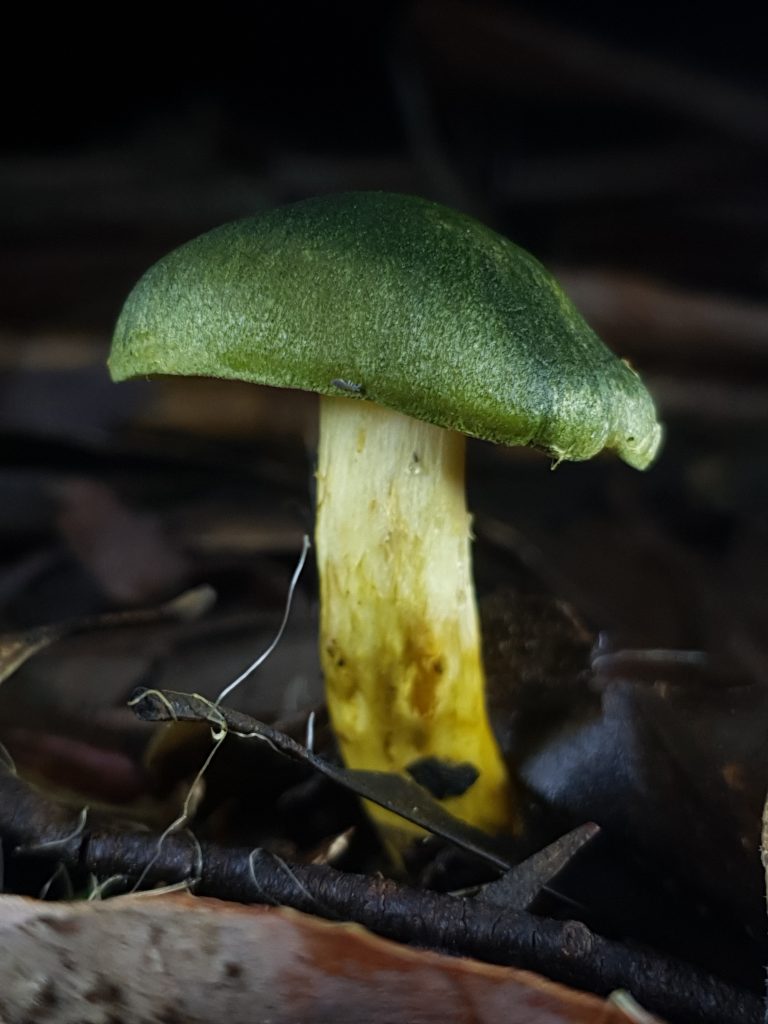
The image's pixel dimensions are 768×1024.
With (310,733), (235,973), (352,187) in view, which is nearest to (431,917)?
(235,973)

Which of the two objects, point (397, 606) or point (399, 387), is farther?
point (397, 606)

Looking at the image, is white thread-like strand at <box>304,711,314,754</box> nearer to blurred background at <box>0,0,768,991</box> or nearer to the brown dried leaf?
blurred background at <box>0,0,768,991</box>

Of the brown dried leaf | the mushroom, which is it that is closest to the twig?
the brown dried leaf

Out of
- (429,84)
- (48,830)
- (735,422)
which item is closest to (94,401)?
(429,84)

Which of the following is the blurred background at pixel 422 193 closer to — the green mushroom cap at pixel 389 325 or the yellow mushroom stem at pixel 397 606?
the yellow mushroom stem at pixel 397 606

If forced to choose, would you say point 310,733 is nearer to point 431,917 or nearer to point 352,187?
point 431,917

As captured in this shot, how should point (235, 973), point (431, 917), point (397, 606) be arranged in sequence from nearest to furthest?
point (235, 973)
point (431, 917)
point (397, 606)

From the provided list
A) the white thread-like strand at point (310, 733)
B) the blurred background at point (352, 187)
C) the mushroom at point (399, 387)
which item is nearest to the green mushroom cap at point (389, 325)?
the mushroom at point (399, 387)
